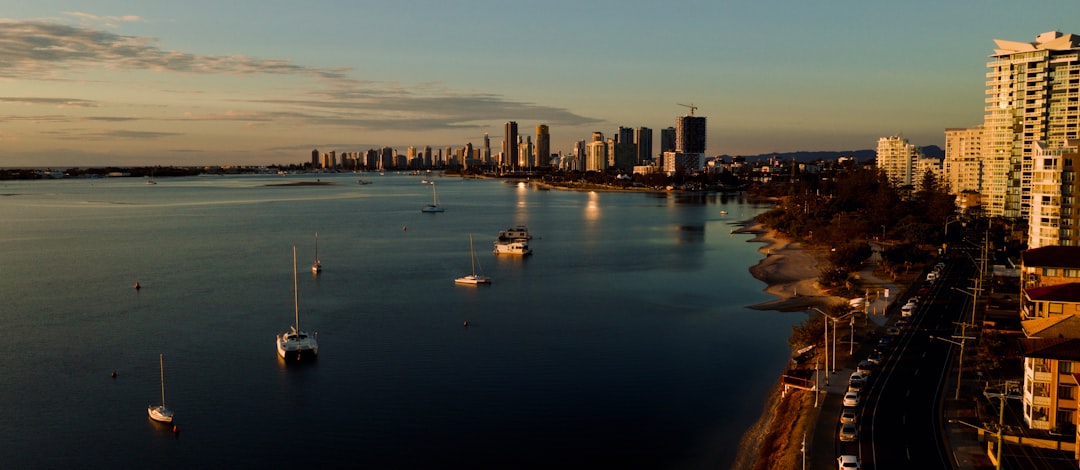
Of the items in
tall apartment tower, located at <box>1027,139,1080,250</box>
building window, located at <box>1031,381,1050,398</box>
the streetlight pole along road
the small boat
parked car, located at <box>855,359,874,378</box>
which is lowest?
the small boat

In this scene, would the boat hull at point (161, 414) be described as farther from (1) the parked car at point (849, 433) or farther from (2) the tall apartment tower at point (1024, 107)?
(2) the tall apartment tower at point (1024, 107)

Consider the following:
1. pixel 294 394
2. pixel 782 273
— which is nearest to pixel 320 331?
pixel 294 394

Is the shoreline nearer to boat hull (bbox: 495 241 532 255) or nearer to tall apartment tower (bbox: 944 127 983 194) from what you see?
boat hull (bbox: 495 241 532 255)

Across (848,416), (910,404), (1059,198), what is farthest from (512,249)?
(848,416)

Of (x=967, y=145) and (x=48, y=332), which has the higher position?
(x=967, y=145)

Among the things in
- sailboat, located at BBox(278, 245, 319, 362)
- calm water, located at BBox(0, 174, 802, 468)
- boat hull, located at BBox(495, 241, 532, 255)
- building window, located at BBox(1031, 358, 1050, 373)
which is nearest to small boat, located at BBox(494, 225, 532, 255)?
boat hull, located at BBox(495, 241, 532, 255)

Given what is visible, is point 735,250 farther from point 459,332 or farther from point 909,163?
point 909,163

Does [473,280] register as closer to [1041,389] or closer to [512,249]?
[512,249]
